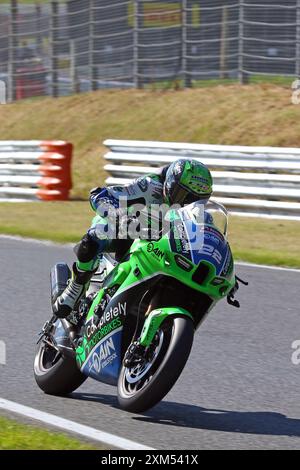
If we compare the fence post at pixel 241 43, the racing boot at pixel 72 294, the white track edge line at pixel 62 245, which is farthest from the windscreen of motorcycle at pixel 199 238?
the fence post at pixel 241 43

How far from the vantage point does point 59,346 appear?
6.40 meters

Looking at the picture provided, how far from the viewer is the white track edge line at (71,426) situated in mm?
5246

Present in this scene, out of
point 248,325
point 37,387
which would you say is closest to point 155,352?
point 37,387

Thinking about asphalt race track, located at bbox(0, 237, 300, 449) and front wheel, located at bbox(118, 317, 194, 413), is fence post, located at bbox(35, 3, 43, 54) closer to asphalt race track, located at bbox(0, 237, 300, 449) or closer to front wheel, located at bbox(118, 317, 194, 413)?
asphalt race track, located at bbox(0, 237, 300, 449)

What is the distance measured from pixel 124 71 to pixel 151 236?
19658 mm

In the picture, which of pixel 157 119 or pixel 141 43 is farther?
pixel 141 43

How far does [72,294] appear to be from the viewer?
250 inches

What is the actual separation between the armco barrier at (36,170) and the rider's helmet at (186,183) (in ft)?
44.0

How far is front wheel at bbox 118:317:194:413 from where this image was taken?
5.48 meters

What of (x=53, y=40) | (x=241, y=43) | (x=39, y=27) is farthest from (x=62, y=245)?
(x=39, y=27)

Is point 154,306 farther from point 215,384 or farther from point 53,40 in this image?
point 53,40

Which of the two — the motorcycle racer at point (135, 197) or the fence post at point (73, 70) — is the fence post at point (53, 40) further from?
the motorcycle racer at point (135, 197)

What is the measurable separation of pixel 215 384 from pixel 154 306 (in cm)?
132

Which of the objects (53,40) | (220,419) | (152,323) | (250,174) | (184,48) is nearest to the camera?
(152,323)
